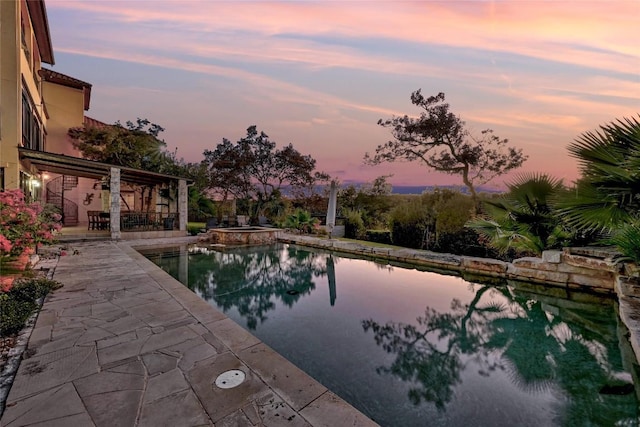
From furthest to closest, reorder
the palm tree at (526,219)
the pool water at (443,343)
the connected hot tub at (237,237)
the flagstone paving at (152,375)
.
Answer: the connected hot tub at (237,237)
the palm tree at (526,219)
the pool water at (443,343)
the flagstone paving at (152,375)

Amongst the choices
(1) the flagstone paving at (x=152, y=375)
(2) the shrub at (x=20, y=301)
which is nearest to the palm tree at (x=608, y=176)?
(1) the flagstone paving at (x=152, y=375)

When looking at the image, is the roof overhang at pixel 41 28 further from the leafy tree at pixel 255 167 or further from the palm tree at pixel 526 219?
the palm tree at pixel 526 219

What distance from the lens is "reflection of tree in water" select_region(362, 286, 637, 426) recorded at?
8.98ft

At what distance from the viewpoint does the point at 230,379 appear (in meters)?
2.30

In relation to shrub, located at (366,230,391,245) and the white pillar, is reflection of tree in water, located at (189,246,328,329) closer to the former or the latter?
the white pillar

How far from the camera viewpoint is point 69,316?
3.50m

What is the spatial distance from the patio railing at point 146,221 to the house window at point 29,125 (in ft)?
13.5

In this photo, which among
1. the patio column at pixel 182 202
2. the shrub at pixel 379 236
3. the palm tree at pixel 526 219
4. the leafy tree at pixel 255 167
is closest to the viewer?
the palm tree at pixel 526 219

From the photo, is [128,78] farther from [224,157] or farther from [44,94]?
[224,157]

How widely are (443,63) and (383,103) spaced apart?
4403 mm

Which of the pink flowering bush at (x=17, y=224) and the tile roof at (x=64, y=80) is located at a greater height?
the tile roof at (x=64, y=80)

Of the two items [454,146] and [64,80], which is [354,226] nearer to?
[454,146]

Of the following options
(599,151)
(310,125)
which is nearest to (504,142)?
(310,125)

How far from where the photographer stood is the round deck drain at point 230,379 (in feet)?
7.30
